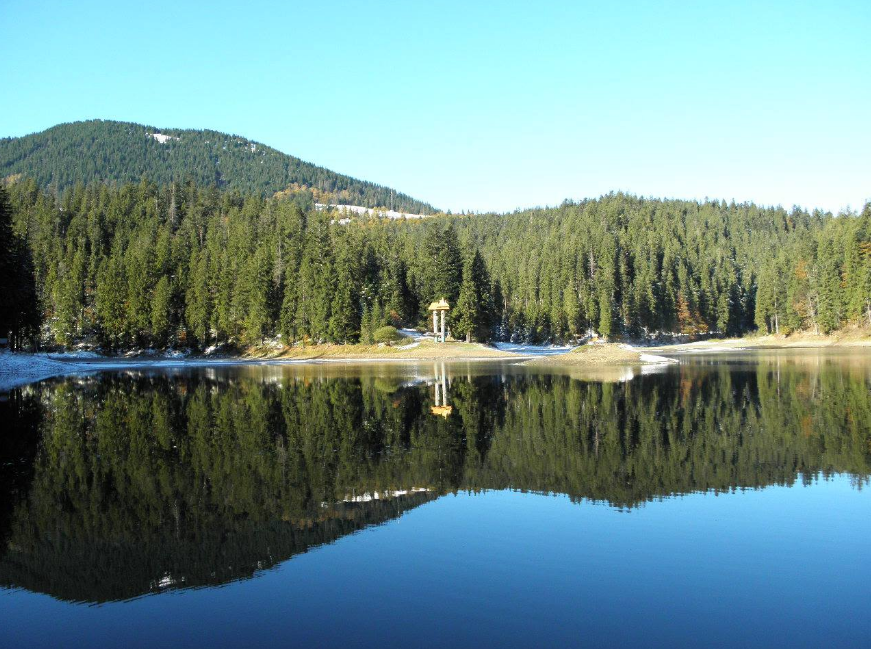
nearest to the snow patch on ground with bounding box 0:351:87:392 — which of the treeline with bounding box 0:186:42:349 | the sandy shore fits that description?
the treeline with bounding box 0:186:42:349

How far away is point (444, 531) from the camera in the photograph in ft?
32.6

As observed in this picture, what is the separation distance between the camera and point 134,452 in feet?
53.4

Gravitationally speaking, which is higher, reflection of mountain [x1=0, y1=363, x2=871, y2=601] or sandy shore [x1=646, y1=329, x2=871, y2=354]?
reflection of mountain [x1=0, y1=363, x2=871, y2=601]

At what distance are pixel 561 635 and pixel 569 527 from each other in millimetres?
3494

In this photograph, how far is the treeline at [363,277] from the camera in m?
78.3

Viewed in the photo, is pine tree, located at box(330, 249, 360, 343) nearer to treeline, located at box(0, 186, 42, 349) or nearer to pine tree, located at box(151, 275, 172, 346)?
pine tree, located at box(151, 275, 172, 346)

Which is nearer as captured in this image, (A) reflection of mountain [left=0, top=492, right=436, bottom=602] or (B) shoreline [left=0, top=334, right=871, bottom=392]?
(A) reflection of mountain [left=0, top=492, right=436, bottom=602]

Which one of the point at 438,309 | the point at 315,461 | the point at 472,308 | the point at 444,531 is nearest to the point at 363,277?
the point at 438,309

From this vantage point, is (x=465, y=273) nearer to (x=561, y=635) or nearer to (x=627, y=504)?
(x=627, y=504)

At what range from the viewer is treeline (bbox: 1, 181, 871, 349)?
257 ft

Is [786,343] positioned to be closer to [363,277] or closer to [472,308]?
[472,308]

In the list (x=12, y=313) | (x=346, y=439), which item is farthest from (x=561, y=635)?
(x=12, y=313)

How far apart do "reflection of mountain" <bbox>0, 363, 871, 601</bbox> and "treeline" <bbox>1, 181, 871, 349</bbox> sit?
50.6 metres

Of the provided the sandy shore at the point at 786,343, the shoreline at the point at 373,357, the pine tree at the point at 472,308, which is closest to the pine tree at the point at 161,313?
the shoreline at the point at 373,357
